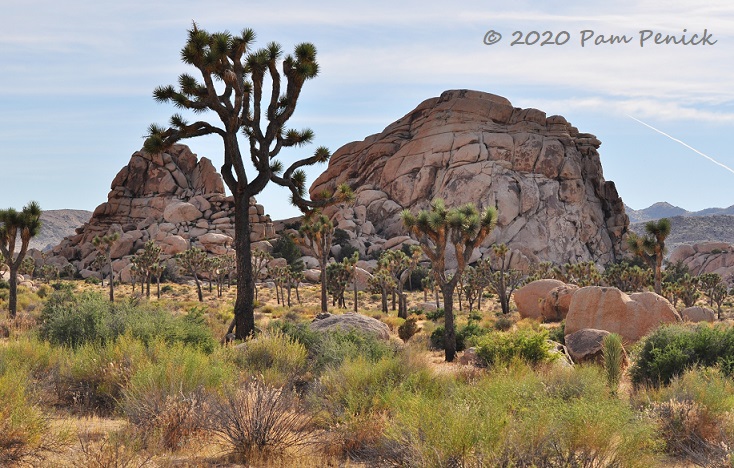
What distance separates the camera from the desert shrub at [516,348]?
13.1 m

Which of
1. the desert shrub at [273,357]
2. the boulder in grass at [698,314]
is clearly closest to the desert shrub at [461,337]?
the desert shrub at [273,357]

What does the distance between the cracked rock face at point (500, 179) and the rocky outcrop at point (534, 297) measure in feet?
128

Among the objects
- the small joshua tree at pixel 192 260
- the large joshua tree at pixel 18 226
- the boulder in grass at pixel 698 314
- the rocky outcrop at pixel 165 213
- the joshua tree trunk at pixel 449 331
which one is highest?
the rocky outcrop at pixel 165 213

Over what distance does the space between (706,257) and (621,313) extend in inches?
3027

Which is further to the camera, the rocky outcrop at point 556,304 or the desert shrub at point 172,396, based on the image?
the rocky outcrop at point 556,304

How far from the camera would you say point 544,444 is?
5.80 metres

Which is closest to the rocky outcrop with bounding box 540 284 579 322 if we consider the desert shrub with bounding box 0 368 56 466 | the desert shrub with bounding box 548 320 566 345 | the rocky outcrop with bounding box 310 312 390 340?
the desert shrub with bounding box 548 320 566 345

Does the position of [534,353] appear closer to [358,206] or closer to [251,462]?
[251,462]

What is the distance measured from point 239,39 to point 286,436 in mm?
12557

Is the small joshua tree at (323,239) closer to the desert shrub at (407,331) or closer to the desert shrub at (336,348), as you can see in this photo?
the desert shrub at (407,331)

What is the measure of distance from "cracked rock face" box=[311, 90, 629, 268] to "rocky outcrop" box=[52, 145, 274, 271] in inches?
593

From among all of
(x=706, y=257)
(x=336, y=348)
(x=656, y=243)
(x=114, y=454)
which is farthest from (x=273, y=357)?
(x=706, y=257)

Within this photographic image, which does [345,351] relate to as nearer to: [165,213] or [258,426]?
[258,426]

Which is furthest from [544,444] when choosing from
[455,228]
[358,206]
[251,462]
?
[358,206]
